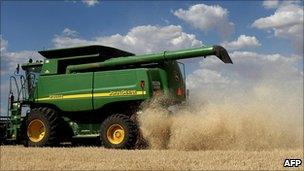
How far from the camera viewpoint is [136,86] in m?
13.7

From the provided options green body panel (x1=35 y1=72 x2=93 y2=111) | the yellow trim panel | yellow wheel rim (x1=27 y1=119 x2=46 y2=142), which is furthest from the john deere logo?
yellow wheel rim (x1=27 y1=119 x2=46 y2=142)

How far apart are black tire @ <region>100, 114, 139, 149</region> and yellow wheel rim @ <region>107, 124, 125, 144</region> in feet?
0.19

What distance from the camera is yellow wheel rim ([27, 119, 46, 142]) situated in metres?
15.2

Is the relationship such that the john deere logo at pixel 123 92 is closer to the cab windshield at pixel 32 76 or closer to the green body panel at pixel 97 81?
the green body panel at pixel 97 81

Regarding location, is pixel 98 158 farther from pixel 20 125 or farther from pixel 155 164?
pixel 20 125

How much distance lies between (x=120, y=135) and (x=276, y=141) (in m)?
3.95

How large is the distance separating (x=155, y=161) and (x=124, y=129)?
3.62 m

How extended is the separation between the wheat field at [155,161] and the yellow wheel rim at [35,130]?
331cm

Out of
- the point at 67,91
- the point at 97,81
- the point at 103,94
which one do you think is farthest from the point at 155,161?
the point at 67,91

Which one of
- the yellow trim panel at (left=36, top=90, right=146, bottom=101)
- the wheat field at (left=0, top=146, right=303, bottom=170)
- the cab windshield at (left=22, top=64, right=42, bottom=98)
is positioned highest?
the cab windshield at (left=22, top=64, right=42, bottom=98)

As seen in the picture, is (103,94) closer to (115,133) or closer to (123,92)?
(123,92)

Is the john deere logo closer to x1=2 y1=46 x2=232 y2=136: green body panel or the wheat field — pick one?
x1=2 y1=46 x2=232 y2=136: green body panel

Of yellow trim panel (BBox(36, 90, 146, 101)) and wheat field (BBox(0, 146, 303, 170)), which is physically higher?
yellow trim panel (BBox(36, 90, 146, 101))

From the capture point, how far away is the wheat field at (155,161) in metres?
9.05
